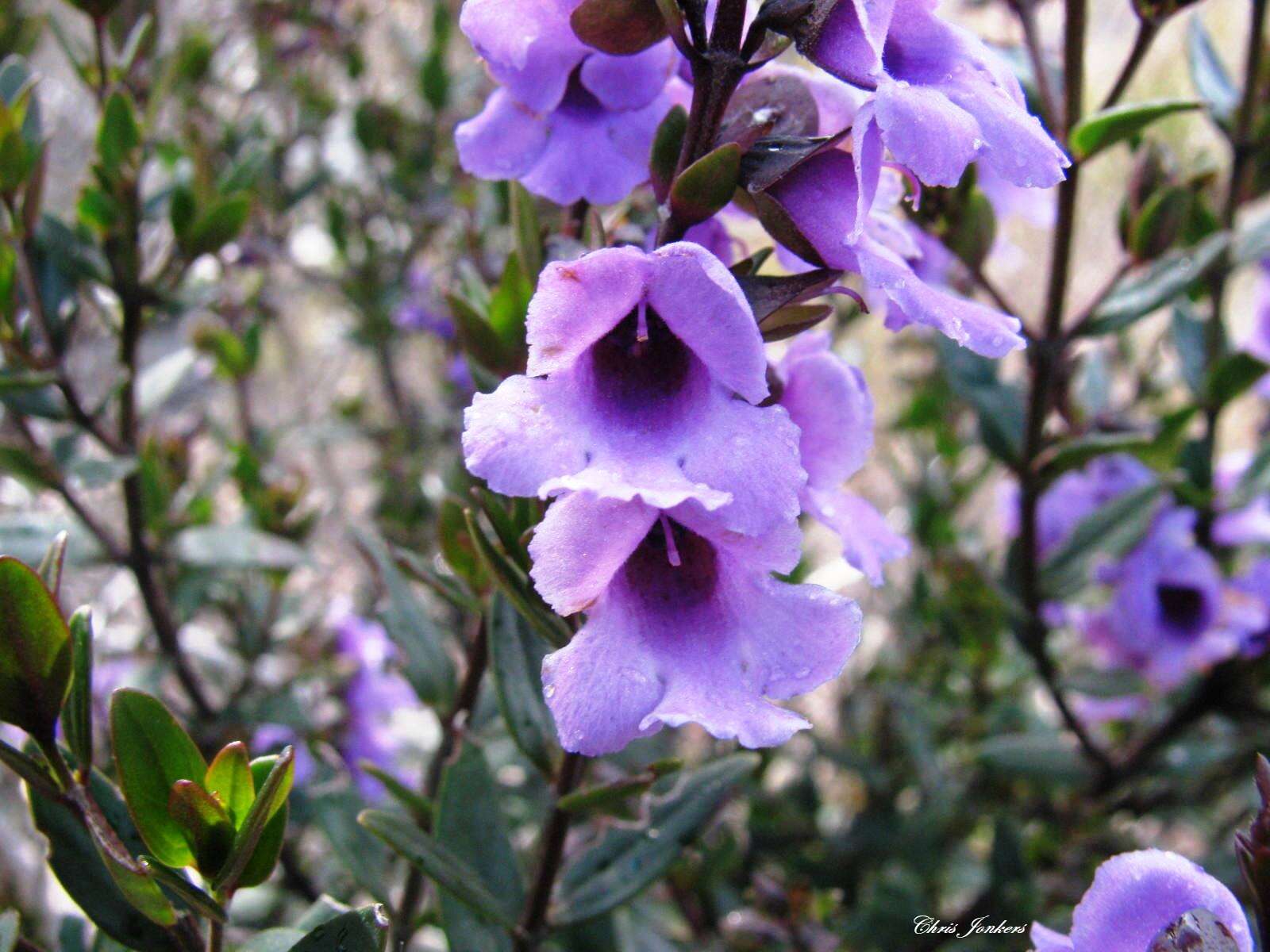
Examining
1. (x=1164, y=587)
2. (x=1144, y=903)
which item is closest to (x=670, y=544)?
(x=1144, y=903)

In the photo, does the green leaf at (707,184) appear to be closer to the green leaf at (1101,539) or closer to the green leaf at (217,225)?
the green leaf at (217,225)

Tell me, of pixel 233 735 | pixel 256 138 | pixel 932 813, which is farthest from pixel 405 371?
pixel 932 813

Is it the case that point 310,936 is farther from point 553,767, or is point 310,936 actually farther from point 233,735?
point 233,735

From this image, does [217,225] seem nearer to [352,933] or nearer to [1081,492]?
[352,933]

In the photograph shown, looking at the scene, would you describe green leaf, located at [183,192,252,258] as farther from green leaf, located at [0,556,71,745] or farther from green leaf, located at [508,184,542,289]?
green leaf, located at [0,556,71,745]

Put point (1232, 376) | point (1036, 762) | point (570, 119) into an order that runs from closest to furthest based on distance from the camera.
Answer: point (570, 119), point (1232, 376), point (1036, 762)

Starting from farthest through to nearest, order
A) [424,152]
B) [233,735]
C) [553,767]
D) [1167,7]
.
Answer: [424,152]
[233,735]
[1167,7]
[553,767]
